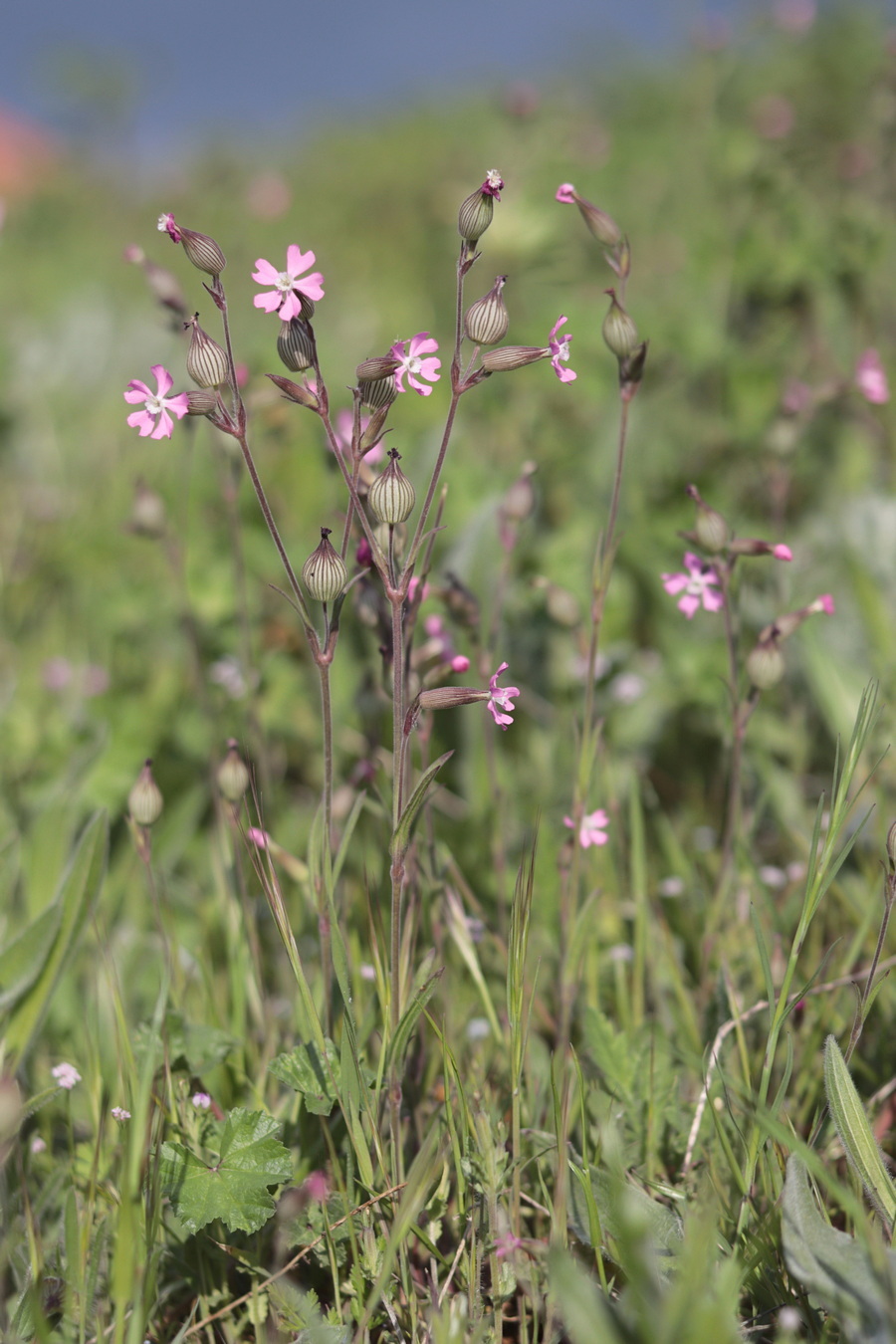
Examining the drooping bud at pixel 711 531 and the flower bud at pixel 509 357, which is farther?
the drooping bud at pixel 711 531

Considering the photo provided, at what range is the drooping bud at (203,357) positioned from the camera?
1.08 m

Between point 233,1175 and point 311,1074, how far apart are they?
138 millimetres

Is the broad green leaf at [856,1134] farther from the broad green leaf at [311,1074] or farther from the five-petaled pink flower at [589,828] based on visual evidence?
the broad green leaf at [311,1074]

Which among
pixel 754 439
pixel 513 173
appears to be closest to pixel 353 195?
pixel 513 173

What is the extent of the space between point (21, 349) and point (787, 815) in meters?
4.22

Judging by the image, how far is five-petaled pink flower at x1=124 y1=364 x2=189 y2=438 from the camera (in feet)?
3.50

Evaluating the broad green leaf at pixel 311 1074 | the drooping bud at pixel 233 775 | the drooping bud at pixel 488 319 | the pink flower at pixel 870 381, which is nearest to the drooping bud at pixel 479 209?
the drooping bud at pixel 488 319

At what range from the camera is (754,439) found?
271 cm

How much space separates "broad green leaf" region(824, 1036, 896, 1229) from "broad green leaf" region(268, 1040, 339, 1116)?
55cm

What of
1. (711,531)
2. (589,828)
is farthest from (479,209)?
(589,828)

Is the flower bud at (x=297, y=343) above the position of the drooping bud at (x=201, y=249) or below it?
below

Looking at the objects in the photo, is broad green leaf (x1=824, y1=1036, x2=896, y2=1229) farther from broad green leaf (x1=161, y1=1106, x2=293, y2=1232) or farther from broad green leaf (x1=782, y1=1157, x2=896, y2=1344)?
broad green leaf (x1=161, y1=1106, x2=293, y2=1232)

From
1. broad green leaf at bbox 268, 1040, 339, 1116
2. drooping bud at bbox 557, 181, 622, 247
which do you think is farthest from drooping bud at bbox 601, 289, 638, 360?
broad green leaf at bbox 268, 1040, 339, 1116

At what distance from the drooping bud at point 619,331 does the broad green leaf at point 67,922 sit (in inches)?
38.2
